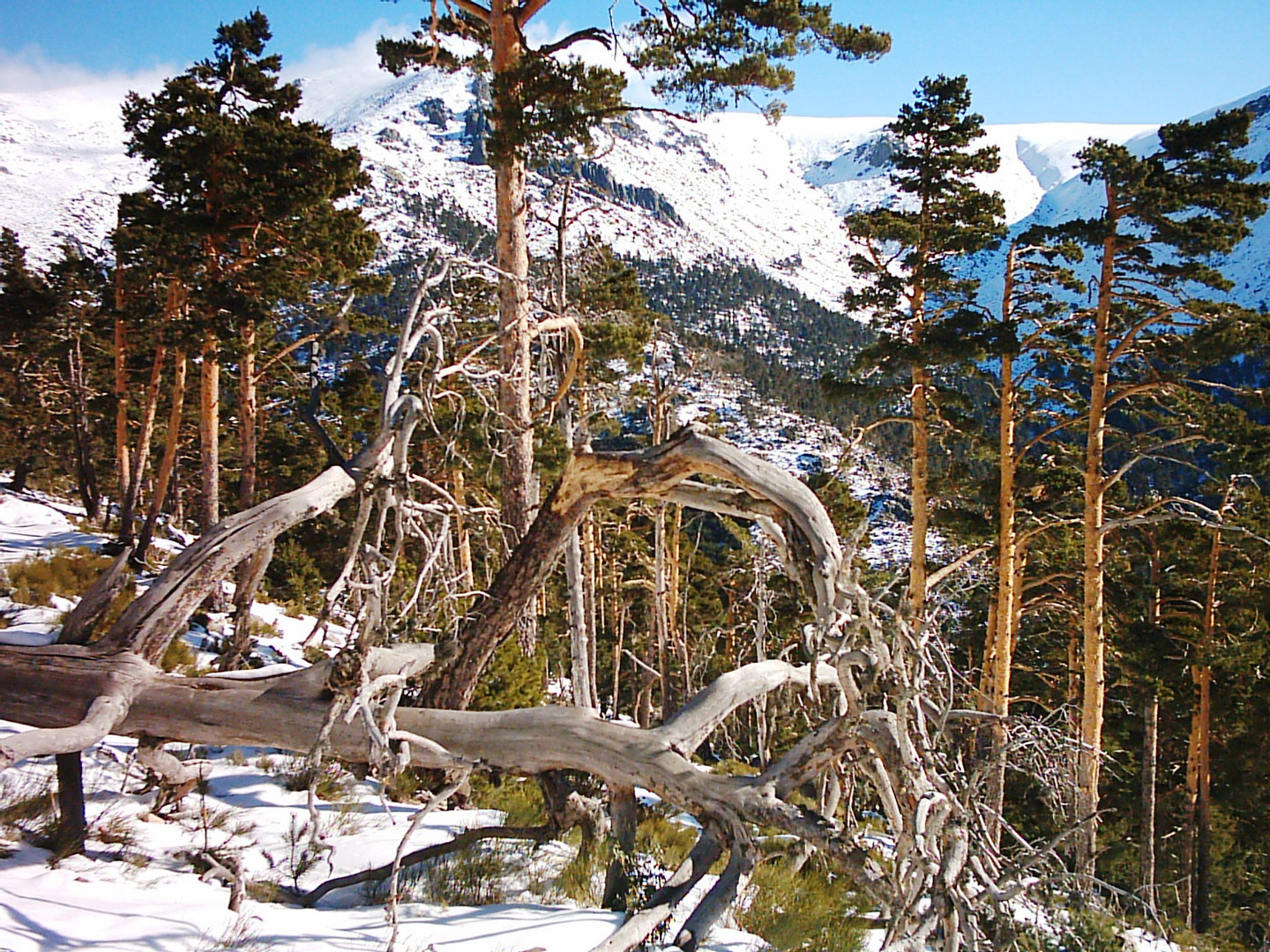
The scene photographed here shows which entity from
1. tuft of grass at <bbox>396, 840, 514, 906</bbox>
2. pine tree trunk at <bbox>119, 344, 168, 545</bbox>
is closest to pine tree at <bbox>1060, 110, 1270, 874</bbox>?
tuft of grass at <bbox>396, 840, 514, 906</bbox>

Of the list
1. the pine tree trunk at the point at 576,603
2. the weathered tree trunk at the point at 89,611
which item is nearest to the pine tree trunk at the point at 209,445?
the pine tree trunk at the point at 576,603

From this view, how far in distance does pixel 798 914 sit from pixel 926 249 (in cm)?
1075

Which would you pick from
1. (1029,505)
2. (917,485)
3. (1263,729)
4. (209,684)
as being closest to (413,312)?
(209,684)

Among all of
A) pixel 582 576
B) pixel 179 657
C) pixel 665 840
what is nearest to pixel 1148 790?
pixel 582 576

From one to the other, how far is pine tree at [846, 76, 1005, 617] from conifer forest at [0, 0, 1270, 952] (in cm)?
8

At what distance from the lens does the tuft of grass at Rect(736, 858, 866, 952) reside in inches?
157

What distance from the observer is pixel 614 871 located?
378 cm

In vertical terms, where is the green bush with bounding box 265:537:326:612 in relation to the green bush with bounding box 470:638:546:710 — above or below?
below

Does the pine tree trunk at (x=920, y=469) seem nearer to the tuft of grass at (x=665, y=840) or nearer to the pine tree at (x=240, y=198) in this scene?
the tuft of grass at (x=665, y=840)

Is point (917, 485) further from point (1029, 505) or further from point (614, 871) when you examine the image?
point (614, 871)

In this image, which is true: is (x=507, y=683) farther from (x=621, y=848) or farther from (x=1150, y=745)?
(x=1150, y=745)

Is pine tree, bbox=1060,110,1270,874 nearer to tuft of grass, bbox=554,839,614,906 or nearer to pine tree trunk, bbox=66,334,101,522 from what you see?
tuft of grass, bbox=554,839,614,906

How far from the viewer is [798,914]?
4.37 meters

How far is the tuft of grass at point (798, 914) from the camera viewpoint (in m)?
3.99
